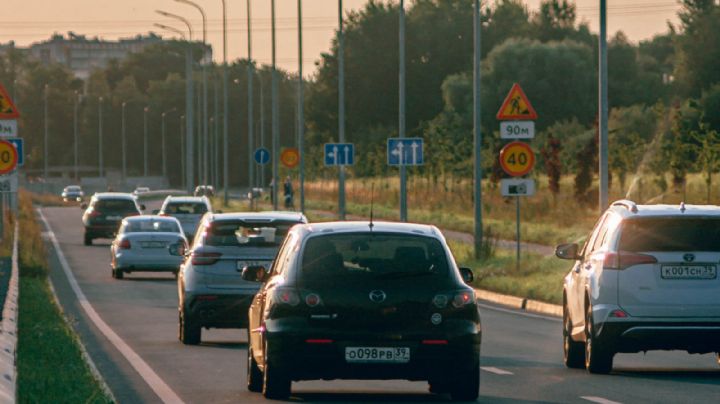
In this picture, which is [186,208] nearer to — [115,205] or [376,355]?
[115,205]

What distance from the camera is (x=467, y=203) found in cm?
7394

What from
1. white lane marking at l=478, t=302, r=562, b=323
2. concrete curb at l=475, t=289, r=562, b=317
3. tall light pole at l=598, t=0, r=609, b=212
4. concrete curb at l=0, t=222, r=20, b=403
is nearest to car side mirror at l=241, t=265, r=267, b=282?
concrete curb at l=0, t=222, r=20, b=403

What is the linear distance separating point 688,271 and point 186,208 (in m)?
36.8

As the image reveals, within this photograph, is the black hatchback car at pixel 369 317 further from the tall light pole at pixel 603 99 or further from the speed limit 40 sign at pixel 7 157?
the speed limit 40 sign at pixel 7 157

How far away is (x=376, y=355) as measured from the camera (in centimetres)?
1373

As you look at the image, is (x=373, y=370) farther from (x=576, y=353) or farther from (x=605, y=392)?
(x=576, y=353)

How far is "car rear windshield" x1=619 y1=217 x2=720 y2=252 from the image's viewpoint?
1642 cm

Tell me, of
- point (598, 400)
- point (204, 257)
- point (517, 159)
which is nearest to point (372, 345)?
point (598, 400)

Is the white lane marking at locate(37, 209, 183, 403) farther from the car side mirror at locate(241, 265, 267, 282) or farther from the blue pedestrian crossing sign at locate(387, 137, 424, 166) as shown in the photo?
the blue pedestrian crossing sign at locate(387, 137, 424, 166)

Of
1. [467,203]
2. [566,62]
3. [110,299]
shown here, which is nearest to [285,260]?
[110,299]

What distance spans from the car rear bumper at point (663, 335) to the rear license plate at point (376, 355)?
345 cm

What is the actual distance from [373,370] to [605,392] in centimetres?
245

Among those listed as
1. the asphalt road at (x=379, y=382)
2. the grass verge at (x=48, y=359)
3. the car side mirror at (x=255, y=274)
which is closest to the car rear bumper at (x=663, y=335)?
the asphalt road at (x=379, y=382)

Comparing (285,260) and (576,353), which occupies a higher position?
(285,260)
